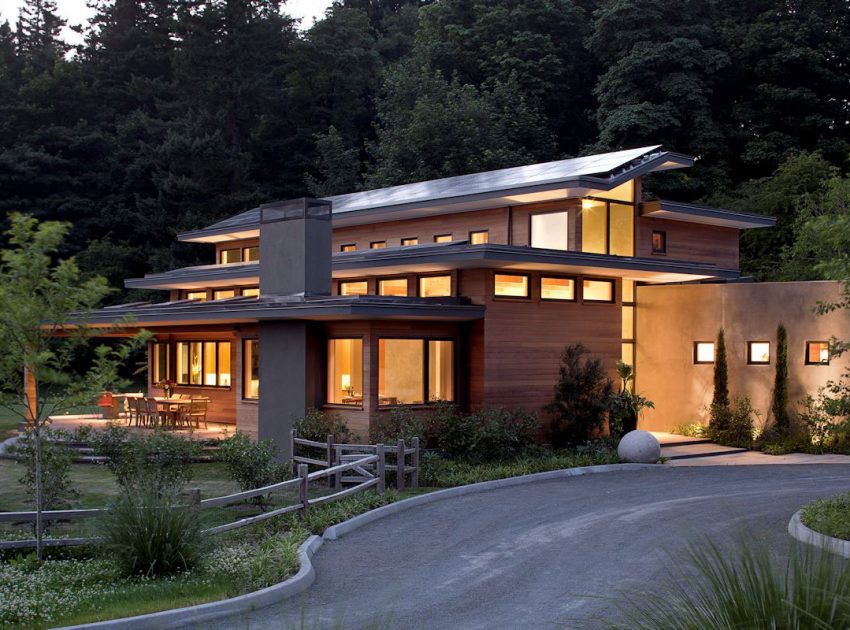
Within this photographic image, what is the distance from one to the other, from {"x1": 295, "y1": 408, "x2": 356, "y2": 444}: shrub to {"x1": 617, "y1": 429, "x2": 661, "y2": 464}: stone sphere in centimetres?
591

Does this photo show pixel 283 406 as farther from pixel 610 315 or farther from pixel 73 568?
pixel 73 568

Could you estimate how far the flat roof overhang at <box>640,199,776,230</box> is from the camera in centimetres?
2625

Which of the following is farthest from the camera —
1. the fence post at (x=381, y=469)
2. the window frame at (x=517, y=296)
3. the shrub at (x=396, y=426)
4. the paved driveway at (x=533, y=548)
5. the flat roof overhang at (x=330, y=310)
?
the window frame at (x=517, y=296)

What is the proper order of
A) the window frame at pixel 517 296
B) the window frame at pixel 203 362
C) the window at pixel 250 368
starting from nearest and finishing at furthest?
the window frame at pixel 517 296 < the window at pixel 250 368 < the window frame at pixel 203 362

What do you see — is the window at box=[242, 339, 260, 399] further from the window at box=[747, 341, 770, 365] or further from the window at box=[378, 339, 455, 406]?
the window at box=[747, 341, 770, 365]

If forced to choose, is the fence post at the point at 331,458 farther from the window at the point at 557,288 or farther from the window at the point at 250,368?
the window at the point at 557,288

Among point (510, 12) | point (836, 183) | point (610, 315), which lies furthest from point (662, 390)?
point (510, 12)

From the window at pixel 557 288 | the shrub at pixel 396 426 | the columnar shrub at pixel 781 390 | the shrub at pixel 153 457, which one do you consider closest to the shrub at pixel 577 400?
the window at pixel 557 288

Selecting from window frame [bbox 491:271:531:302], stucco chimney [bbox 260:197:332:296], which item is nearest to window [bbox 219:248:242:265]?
stucco chimney [bbox 260:197:332:296]

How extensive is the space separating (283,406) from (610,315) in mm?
8553

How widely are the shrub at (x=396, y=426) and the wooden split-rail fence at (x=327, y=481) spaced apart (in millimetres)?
500

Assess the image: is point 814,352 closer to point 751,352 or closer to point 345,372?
point 751,352

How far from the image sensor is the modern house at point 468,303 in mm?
20594

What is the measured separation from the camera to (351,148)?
55312 mm
